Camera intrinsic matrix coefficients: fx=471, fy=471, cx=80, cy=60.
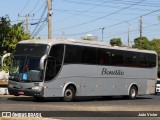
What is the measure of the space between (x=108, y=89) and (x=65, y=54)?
16.4 feet

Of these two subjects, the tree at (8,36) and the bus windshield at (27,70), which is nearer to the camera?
the bus windshield at (27,70)

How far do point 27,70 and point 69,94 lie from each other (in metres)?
3.04

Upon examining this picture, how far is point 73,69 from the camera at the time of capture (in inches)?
1016

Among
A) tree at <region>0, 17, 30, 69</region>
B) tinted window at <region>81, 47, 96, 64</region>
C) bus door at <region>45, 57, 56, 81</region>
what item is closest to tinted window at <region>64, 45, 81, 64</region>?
tinted window at <region>81, 47, 96, 64</region>

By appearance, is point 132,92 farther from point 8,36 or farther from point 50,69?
point 8,36

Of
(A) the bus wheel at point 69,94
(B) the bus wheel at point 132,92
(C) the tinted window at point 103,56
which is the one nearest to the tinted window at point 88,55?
(C) the tinted window at point 103,56

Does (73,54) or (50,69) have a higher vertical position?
(73,54)

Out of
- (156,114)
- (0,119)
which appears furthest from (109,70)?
(0,119)

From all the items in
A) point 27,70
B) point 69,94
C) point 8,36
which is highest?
point 8,36

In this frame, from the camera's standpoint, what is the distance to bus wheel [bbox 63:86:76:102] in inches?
1014

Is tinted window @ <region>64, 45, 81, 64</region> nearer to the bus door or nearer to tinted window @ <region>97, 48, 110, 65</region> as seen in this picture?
the bus door

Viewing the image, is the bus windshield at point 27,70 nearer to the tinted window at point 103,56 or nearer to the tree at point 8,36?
the tinted window at point 103,56

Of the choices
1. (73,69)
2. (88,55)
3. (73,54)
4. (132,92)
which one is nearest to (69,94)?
(73,69)

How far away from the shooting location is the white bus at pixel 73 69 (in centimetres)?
2425
